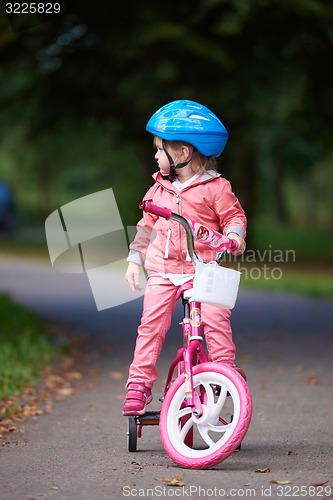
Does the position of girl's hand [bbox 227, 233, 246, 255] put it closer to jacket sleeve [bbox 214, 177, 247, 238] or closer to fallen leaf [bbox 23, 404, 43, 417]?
jacket sleeve [bbox 214, 177, 247, 238]

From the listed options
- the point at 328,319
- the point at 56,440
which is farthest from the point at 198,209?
the point at 328,319

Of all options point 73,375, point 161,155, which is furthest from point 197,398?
point 73,375

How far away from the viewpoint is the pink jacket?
5336 mm

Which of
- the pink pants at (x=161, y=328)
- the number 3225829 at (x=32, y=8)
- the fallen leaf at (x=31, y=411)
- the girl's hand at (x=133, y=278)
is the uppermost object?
the number 3225829 at (x=32, y=8)

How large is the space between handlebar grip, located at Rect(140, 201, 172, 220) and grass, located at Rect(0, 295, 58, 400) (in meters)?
3.07

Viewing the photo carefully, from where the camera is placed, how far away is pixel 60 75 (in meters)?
11.9

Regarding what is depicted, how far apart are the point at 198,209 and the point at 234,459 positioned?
1264mm

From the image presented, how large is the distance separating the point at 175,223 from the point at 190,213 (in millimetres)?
89

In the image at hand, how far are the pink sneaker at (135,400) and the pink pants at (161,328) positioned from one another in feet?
0.10

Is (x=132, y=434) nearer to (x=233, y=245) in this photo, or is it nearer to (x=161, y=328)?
(x=161, y=328)

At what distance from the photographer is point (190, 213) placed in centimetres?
535

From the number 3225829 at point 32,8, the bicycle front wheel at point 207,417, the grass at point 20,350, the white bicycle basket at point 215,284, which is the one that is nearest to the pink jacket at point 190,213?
the white bicycle basket at point 215,284

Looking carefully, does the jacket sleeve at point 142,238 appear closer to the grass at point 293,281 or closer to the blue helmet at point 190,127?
the blue helmet at point 190,127

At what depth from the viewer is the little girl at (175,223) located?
5.30 m
